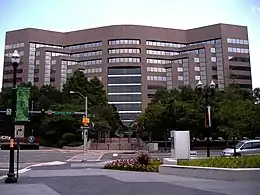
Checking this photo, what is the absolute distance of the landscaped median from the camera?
13.9 m

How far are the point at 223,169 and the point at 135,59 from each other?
337 ft

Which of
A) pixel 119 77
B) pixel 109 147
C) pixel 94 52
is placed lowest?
pixel 109 147

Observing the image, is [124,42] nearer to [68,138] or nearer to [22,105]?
[68,138]

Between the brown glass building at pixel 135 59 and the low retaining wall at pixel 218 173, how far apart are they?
318 feet

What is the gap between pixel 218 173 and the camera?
48.2 ft

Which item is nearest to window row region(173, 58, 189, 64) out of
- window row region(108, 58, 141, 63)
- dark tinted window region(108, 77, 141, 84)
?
window row region(108, 58, 141, 63)

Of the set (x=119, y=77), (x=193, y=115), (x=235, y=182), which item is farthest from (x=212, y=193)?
(x=119, y=77)

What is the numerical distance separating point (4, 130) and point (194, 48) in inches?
2394

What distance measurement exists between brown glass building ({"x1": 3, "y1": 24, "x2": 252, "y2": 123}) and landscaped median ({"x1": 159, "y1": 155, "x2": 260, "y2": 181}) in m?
96.9

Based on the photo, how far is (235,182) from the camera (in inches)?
541

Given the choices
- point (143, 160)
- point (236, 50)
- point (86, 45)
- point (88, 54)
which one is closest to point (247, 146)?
point (143, 160)

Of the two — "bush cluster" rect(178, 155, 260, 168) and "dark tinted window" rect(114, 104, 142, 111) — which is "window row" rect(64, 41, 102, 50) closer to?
"dark tinted window" rect(114, 104, 142, 111)

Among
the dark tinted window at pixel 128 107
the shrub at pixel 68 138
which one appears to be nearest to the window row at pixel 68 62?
the dark tinted window at pixel 128 107

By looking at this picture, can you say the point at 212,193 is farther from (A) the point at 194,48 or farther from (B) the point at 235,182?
(A) the point at 194,48
